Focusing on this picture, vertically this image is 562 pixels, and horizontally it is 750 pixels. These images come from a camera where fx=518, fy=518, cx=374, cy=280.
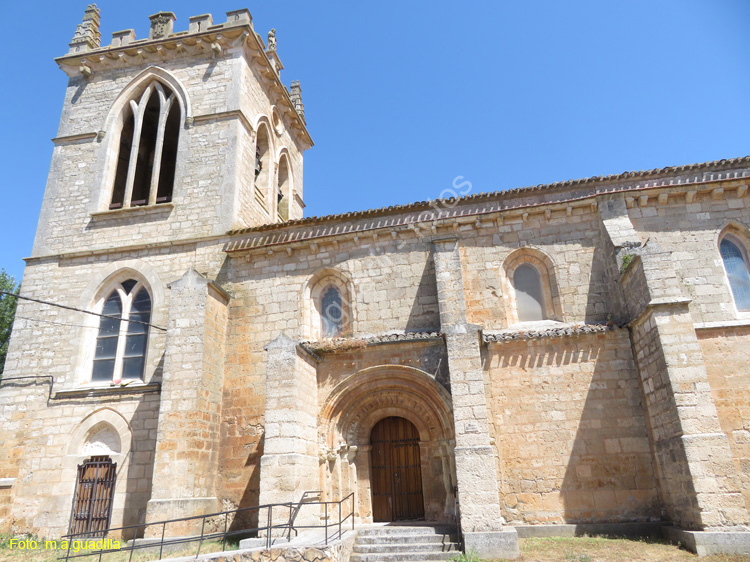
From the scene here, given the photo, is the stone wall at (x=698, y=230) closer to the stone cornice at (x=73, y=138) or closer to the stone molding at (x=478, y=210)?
the stone molding at (x=478, y=210)

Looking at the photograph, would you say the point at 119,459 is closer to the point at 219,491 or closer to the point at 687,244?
the point at 219,491

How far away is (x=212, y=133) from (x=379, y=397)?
952 centimetres

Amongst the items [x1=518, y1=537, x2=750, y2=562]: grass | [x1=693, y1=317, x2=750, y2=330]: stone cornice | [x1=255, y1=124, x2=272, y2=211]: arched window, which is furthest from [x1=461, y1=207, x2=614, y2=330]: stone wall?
[x1=255, y1=124, x2=272, y2=211]: arched window

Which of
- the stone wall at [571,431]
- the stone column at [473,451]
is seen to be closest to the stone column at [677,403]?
the stone wall at [571,431]

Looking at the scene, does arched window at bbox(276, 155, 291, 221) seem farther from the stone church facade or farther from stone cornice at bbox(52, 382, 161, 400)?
stone cornice at bbox(52, 382, 161, 400)

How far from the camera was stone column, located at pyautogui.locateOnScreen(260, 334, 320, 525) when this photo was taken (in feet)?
30.9

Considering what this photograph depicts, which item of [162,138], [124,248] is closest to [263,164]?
[162,138]

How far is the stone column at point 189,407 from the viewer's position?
10344 mm

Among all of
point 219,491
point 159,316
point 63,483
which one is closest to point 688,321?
point 219,491

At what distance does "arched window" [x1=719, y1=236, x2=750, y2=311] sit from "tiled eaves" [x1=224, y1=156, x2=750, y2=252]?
1496mm

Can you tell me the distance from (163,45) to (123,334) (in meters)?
9.45

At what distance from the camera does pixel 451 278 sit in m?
11.2

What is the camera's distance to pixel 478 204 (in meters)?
12.9

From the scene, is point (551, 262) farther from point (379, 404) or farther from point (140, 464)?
point (140, 464)
